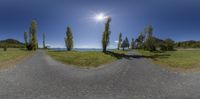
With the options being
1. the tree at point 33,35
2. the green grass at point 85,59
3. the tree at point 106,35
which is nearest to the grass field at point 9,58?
the green grass at point 85,59

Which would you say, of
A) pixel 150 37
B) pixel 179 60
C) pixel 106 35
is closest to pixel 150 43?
pixel 150 37

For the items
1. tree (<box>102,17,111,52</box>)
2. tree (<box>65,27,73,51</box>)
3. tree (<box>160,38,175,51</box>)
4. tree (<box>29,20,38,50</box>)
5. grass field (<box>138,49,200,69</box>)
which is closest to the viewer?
grass field (<box>138,49,200,69</box>)

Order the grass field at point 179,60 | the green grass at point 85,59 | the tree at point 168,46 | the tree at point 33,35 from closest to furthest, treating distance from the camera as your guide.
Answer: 1. the grass field at point 179,60
2. the green grass at point 85,59
3. the tree at point 33,35
4. the tree at point 168,46

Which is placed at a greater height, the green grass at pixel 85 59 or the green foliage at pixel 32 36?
the green foliage at pixel 32 36

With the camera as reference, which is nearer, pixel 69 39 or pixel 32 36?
pixel 32 36

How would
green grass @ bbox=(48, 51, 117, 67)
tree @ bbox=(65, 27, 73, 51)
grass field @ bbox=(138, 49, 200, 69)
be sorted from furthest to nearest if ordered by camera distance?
tree @ bbox=(65, 27, 73, 51)
green grass @ bbox=(48, 51, 117, 67)
grass field @ bbox=(138, 49, 200, 69)

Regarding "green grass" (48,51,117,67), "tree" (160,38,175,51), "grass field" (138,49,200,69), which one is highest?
"tree" (160,38,175,51)

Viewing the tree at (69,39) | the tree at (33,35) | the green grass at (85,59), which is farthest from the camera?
the tree at (69,39)

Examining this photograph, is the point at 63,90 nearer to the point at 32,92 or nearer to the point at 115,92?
the point at 32,92

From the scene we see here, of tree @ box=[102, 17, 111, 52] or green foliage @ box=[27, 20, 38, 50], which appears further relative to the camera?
green foliage @ box=[27, 20, 38, 50]

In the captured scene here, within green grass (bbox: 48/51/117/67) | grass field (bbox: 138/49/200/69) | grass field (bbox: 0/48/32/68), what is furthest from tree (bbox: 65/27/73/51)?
green grass (bbox: 48/51/117/67)

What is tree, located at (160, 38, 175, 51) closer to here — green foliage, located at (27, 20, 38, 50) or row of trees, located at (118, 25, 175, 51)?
row of trees, located at (118, 25, 175, 51)

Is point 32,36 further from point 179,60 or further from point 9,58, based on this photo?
point 179,60

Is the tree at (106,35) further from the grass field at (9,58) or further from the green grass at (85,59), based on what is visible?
the grass field at (9,58)
